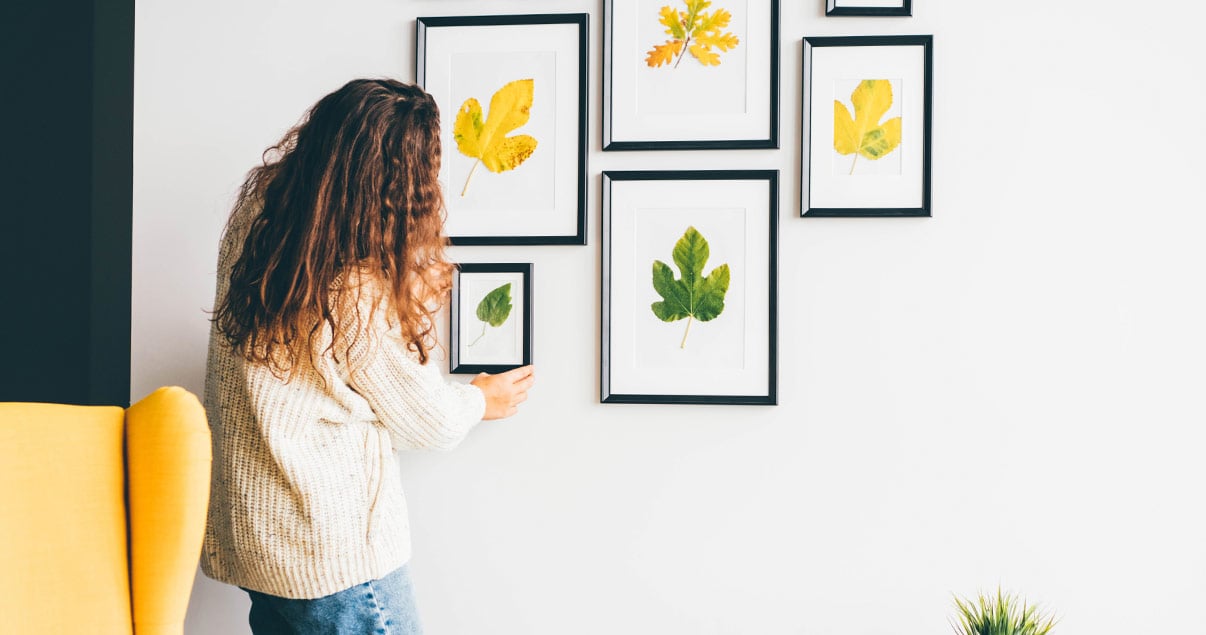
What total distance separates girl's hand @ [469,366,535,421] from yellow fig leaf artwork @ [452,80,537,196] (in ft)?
1.29

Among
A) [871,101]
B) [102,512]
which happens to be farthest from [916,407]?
[102,512]

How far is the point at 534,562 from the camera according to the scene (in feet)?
5.15

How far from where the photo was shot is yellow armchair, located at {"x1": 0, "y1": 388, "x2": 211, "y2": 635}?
96cm

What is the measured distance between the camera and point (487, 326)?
61.2 inches

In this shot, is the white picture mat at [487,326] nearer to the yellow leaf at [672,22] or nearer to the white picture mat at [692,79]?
the white picture mat at [692,79]

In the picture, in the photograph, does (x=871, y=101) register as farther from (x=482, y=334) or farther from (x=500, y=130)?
(x=482, y=334)

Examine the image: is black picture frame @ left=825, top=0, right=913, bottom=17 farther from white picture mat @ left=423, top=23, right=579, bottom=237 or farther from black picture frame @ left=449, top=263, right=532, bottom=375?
black picture frame @ left=449, top=263, right=532, bottom=375

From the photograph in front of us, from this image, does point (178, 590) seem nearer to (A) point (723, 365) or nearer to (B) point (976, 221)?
(A) point (723, 365)

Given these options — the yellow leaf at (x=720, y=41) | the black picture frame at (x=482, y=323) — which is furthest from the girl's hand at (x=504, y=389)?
the yellow leaf at (x=720, y=41)

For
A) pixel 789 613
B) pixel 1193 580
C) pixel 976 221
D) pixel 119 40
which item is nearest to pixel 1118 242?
pixel 976 221

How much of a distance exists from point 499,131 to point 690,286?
Answer: 0.51 meters

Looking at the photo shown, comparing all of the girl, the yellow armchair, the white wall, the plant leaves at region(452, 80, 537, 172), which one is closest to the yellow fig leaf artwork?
the plant leaves at region(452, 80, 537, 172)

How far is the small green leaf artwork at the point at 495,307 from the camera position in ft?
5.09

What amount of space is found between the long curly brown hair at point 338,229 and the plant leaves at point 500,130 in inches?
10.8
